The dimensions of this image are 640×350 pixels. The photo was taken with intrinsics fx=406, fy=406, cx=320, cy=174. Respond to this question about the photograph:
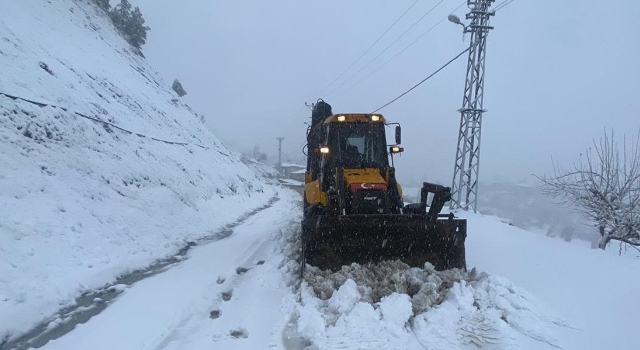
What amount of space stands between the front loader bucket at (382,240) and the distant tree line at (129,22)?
3453 cm

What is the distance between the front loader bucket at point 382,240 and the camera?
6.30 meters

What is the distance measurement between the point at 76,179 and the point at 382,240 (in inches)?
278

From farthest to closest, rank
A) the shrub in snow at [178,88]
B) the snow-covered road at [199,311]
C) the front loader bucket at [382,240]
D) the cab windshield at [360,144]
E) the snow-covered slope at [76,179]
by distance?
the shrub in snow at [178,88] → the cab windshield at [360,144] → the front loader bucket at [382,240] → the snow-covered slope at [76,179] → the snow-covered road at [199,311]

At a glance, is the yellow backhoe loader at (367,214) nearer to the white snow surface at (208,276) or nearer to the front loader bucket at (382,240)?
the front loader bucket at (382,240)

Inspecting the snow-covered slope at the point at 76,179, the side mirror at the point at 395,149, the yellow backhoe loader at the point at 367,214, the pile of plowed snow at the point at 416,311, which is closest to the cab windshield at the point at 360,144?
the yellow backhoe loader at the point at 367,214

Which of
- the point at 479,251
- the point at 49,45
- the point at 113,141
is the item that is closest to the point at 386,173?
the point at 479,251

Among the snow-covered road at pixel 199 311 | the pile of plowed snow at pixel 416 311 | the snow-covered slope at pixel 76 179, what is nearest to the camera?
the pile of plowed snow at pixel 416 311

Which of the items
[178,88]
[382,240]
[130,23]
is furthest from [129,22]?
[382,240]

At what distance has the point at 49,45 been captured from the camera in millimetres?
16312

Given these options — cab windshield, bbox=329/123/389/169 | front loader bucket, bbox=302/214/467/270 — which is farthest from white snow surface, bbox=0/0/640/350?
cab windshield, bbox=329/123/389/169

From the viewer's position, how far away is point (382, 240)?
21.2 ft

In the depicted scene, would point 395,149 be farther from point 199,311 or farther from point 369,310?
point 199,311

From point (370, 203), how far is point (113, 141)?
9.52 meters

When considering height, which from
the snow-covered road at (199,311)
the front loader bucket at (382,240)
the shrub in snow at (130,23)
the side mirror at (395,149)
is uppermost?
the shrub in snow at (130,23)
